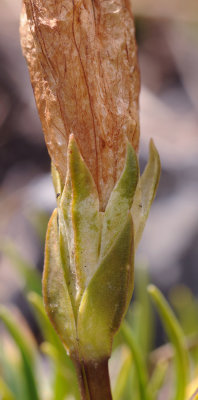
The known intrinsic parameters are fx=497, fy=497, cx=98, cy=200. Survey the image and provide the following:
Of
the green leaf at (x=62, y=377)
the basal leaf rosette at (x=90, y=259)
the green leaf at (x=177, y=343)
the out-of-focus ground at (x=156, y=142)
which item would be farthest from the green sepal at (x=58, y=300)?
the out-of-focus ground at (x=156, y=142)

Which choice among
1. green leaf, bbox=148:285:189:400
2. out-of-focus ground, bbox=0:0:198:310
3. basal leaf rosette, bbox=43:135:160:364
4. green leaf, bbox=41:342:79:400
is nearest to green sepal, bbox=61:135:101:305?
basal leaf rosette, bbox=43:135:160:364

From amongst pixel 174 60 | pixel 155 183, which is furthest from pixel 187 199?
pixel 155 183

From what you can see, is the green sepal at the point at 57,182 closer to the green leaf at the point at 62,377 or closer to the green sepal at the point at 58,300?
the green sepal at the point at 58,300

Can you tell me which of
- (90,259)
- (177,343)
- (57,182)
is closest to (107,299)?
(90,259)

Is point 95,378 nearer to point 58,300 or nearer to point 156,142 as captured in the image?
point 58,300

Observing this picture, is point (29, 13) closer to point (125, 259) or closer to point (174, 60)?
point (125, 259)

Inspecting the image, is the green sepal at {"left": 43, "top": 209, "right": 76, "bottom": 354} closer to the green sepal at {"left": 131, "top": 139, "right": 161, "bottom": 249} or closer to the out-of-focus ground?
the green sepal at {"left": 131, "top": 139, "right": 161, "bottom": 249}
